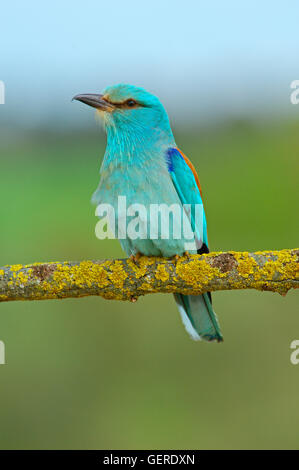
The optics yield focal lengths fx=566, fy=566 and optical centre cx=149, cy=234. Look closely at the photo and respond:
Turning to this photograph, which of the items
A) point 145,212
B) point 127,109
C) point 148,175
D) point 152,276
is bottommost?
point 152,276

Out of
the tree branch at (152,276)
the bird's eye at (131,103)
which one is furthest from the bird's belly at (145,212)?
the bird's eye at (131,103)

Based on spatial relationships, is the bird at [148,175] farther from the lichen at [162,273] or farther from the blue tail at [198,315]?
the lichen at [162,273]

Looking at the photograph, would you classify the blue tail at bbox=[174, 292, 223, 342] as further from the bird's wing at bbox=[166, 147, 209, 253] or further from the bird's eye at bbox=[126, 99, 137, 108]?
the bird's eye at bbox=[126, 99, 137, 108]

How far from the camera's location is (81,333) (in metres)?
5.60

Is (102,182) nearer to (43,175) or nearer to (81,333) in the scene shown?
(81,333)

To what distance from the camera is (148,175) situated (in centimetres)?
281

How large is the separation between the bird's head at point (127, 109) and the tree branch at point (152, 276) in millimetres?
810

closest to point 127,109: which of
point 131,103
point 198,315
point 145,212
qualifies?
point 131,103

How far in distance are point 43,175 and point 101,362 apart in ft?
14.6

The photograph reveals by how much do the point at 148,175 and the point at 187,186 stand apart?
0.76ft

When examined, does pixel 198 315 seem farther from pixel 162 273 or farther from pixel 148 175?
pixel 148 175

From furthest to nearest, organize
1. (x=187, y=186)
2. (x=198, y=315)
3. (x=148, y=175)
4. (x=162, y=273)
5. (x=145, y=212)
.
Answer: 1. (x=198, y=315)
2. (x=187, y=186)
3. (x=148, y=175)
4. (x=145, y=212)
5. (x=162, y=273)

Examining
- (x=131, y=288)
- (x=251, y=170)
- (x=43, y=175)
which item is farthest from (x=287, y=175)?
(x=131, y=288)

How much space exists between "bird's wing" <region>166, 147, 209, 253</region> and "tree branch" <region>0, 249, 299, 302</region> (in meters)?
0.43
